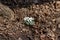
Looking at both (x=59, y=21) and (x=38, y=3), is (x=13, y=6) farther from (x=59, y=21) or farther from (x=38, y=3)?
(x=59, y=21)

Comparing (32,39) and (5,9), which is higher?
(5,9)

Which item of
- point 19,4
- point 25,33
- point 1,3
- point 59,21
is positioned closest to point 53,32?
point 59,21

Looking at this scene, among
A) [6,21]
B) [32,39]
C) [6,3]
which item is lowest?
[32,39]

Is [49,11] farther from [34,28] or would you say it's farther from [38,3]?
[34,28]

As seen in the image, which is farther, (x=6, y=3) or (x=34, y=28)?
(x=6, y=3)

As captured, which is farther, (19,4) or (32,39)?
(19,4)

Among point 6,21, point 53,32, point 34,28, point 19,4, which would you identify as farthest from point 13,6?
point 53,32
